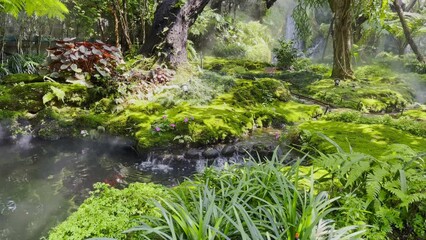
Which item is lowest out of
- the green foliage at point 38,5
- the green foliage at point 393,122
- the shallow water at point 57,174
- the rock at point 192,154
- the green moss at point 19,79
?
the shallow water at point 57,174

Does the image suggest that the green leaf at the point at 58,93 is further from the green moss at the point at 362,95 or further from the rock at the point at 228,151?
the green moss at the point at 362,95

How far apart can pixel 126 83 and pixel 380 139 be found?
452cm

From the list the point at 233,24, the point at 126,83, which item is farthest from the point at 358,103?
the point at 233,24

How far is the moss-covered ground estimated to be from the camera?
459 centimetres

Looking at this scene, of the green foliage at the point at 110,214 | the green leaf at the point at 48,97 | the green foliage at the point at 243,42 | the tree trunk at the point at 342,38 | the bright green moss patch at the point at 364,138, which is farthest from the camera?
the green foliage at the point at 243,42

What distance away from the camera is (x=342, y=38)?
7.96m

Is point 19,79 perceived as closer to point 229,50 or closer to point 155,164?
point 155,164

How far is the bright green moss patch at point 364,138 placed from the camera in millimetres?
3650

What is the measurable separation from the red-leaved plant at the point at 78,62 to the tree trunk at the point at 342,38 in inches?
220

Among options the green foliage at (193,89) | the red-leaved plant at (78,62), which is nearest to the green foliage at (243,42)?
the green foliage at (193,89)

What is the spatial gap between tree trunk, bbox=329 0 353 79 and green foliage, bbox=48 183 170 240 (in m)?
7.10

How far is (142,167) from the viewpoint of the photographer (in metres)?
4.36

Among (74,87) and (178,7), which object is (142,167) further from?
(178,7)

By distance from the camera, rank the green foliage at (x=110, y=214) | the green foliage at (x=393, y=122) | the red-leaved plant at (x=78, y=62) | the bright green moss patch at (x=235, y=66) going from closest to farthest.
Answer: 1. the green foliage at (x=110, y=214)
2. the green foliage at (x=393, y=122)
3. the red-leaved plant at (x=78, y=62)
4. the bright green moss patch at (x=235, y=66)
